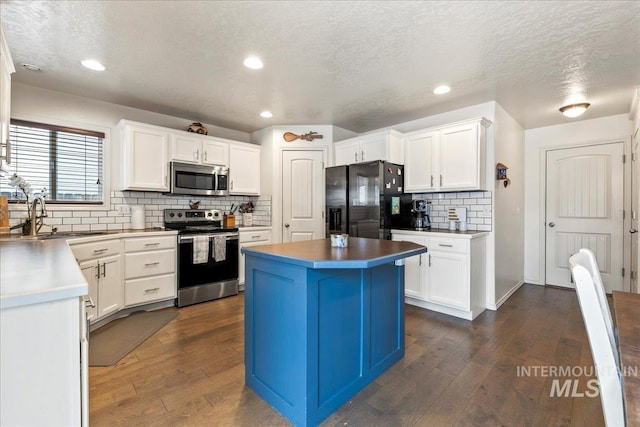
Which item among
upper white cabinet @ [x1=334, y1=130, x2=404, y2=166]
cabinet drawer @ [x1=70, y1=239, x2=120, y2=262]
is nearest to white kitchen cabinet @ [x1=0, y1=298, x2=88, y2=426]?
cabinet drawer @ [x1=70, y1=239, x2=120, y2=262]

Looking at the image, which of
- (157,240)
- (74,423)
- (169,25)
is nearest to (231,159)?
(157,240)

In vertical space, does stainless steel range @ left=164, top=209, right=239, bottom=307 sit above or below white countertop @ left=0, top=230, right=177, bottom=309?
below

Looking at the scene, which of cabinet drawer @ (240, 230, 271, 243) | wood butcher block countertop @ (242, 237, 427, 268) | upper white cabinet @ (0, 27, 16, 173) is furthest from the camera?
cabinet drawer @ (240, 230, 271, 243)

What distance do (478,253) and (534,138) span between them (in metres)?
2.55

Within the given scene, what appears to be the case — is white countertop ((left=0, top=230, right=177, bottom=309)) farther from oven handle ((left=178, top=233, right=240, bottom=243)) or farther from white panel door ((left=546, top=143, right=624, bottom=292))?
white panel door ((left=546, top=143, right=624, bottom=292))

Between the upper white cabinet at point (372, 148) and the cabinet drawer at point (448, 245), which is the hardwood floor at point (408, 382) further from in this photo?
the upper white cabinet at point (372, 148)

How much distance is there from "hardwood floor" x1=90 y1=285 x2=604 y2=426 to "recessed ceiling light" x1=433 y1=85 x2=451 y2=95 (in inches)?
93.2

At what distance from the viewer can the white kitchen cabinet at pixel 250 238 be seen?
12.9ft

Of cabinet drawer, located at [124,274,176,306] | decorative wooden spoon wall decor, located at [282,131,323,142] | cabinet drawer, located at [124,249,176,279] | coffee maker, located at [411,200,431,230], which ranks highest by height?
decorative wooden spoon wall decor, located at [282,131,323,142]

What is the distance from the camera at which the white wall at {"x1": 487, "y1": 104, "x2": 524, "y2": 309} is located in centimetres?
348

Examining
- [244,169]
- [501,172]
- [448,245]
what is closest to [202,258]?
[244,169]

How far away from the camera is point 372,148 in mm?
3906

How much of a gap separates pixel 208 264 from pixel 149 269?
63 cm

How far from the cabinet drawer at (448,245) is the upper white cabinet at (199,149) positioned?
2.87 m
